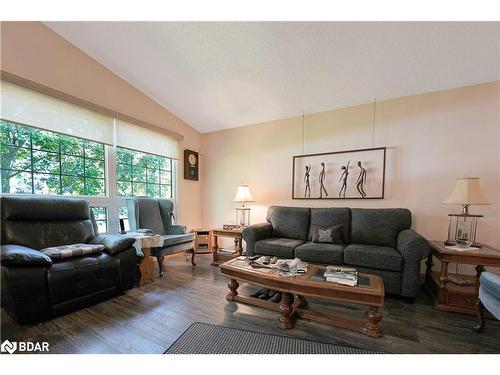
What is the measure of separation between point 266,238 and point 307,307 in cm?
114

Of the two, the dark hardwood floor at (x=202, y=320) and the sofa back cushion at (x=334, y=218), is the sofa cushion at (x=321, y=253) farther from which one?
the dark hardwood floor at (x=202, y=320)

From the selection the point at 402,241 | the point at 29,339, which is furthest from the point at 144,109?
the point at 402,241

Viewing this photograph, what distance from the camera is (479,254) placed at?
1.76 meters

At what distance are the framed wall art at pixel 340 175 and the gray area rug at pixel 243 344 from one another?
2.02 metres

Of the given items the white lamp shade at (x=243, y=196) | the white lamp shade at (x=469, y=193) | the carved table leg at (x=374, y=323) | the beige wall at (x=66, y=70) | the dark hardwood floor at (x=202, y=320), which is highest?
the beige wall at (x=66, y=70)

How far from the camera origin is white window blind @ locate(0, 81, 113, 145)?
79.5 inches

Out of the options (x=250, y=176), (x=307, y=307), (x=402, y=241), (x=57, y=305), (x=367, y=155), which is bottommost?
(x=307, y=307)

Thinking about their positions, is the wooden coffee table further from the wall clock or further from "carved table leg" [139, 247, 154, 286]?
the wall clock

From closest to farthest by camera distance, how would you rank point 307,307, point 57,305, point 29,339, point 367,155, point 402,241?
point 29,339, point 57,305, point 307,307, point 402,241, point 367,155

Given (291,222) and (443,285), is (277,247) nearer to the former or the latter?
(291,222)

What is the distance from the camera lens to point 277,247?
2588mm

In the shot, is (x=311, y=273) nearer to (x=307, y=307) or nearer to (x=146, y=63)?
(x=307, y=307)

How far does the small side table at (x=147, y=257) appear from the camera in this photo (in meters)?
2.37

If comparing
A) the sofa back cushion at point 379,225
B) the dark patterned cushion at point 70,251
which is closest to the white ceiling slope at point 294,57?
the sofa back cushion at point 379,225
